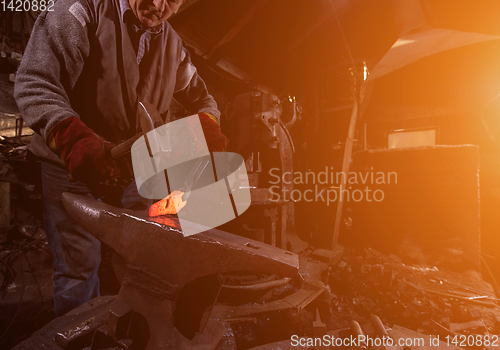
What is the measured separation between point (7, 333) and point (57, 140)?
104 inches

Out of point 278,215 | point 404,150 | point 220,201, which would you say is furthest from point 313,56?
point 220,201

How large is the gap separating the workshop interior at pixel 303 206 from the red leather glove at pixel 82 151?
0.16m

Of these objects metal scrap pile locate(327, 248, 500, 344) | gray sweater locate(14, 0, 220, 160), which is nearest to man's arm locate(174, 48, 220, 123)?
gray sweater locate(14, 0, 220, 160)

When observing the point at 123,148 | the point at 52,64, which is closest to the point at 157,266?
the point at 123,148

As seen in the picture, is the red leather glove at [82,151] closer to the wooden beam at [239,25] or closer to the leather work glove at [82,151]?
the leather work glove at [82,151]

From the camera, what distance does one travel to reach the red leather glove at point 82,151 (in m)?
1.22

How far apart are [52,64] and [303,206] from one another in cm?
468

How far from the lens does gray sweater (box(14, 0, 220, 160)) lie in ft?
4.36

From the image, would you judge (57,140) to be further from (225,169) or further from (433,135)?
(433,135)

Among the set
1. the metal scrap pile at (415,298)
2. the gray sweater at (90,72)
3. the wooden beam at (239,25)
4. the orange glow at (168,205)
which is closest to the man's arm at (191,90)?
the gray sweater at (90,72)

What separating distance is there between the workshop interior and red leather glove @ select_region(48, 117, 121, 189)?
0.52 ft

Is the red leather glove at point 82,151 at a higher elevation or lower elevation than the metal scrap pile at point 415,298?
higher

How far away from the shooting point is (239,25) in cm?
471

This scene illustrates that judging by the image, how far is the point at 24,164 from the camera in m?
5.26
